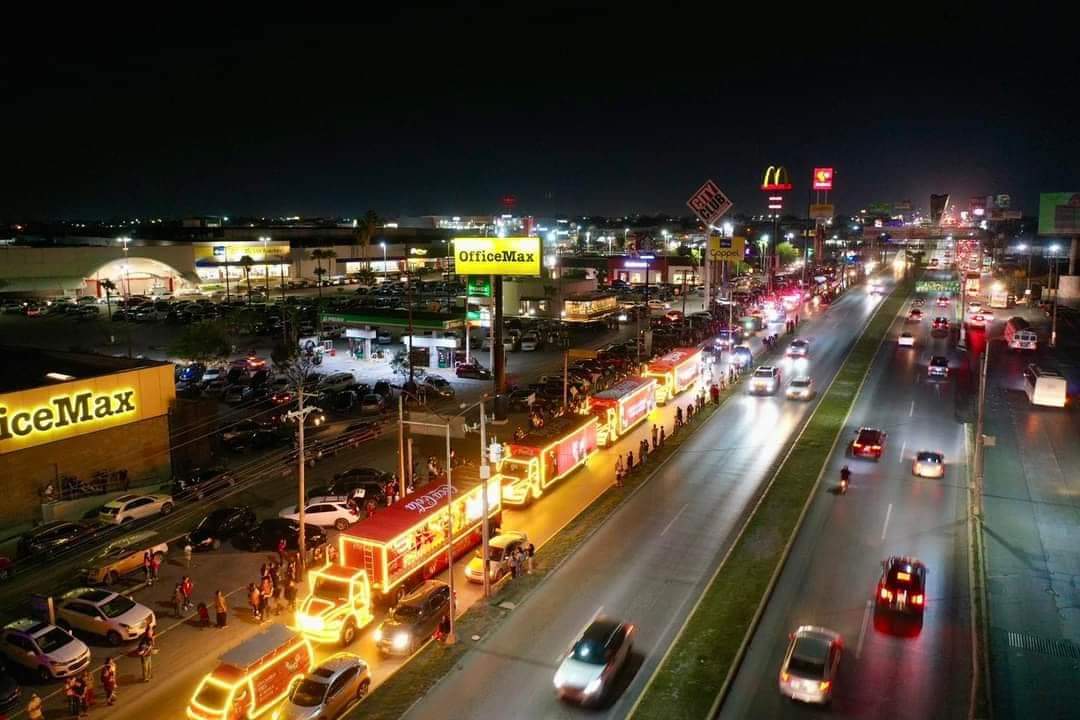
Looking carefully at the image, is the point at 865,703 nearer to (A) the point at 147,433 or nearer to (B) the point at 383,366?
(A) the point at 147,433

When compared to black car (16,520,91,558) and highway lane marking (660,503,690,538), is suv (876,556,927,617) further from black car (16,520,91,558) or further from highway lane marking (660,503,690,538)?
black car (16,520,91,558)

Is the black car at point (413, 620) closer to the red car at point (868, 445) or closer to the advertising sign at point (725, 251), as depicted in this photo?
the red car at point (868, 445)

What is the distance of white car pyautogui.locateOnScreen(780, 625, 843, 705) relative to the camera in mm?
16500

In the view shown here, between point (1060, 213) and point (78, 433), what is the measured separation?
10628 cm

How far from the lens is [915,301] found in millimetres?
100438

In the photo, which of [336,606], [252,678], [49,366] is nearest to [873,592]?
[336,606]

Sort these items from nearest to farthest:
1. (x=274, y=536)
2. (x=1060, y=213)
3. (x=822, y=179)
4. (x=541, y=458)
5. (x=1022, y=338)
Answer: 1. (x=274, y=536)
2. (x=541, y=458)
3. (x=1022, y=338)
4. (x=1060, y=213)
5. (x=822, y=179)

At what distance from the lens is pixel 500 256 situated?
142 ft

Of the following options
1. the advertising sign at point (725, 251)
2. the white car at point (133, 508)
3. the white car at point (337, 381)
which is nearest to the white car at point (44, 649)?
the white car at point (133, 508)

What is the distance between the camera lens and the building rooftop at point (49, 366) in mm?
30452

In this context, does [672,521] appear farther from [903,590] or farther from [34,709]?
[34,709]

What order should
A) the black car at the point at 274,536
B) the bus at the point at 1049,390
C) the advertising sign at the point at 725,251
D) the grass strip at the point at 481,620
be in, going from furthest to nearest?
the advertising sign at the point at 725,251
the bus at the point at 1049,390
the black car at the point at 274,536
the grass strip at the point at 481,620

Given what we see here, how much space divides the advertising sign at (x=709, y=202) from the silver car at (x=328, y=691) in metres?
57.4

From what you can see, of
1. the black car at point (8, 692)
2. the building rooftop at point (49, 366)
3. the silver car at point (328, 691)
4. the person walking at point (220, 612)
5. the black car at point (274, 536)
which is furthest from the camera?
the building rooftop at point (49, 366)
